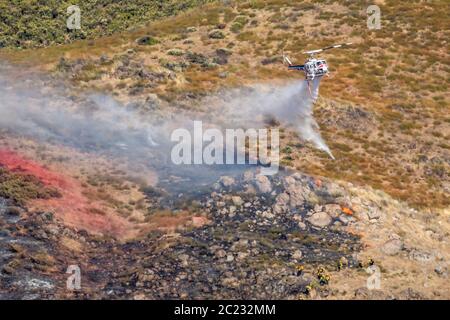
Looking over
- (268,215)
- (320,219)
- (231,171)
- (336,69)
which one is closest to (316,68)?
(231,171)

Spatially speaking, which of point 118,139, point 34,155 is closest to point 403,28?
point 118,139

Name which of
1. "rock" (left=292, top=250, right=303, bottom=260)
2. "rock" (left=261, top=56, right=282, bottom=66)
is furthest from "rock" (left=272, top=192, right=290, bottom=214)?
"rock" (left=261, top=56, right=282, bottom=66)

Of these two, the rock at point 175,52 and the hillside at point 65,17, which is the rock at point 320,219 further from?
the hillside at point 65,17

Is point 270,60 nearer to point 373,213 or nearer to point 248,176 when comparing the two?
point 248,176

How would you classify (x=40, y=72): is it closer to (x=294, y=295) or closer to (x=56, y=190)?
(x=56, y=190)

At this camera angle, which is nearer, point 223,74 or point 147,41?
point 223,74

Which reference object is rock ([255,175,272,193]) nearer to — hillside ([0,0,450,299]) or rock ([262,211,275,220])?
hillside ([0,0,450,299])
